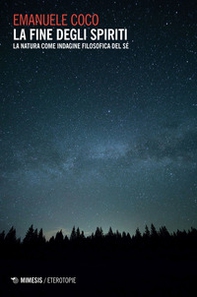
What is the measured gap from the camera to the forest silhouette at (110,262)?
2384 cm

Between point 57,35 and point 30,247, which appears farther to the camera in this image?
point 30,247

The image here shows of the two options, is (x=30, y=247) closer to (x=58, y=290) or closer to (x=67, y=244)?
(x=67, y=244)

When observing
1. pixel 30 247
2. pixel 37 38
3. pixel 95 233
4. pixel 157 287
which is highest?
pixel 37 38

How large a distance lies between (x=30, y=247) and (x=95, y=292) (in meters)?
59.9

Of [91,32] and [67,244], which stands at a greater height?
[91,32]

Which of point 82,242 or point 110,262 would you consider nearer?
point 110,262

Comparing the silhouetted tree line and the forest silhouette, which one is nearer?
the forest silhouette

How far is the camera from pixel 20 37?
15.8m

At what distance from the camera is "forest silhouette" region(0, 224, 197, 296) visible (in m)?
23.8

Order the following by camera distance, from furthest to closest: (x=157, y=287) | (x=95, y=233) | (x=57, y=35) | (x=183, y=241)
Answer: (x=95, y=233), (x=183, y=241), (x=157, y=287), (x=57, y=35)

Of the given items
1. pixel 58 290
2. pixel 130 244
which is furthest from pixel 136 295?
pixel 130 244

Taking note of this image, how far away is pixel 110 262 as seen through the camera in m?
47.2

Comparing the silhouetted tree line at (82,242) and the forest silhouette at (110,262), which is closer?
the forest silhouette at (110,262)

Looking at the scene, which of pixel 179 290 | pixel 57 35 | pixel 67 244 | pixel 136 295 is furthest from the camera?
pixel 67 244
